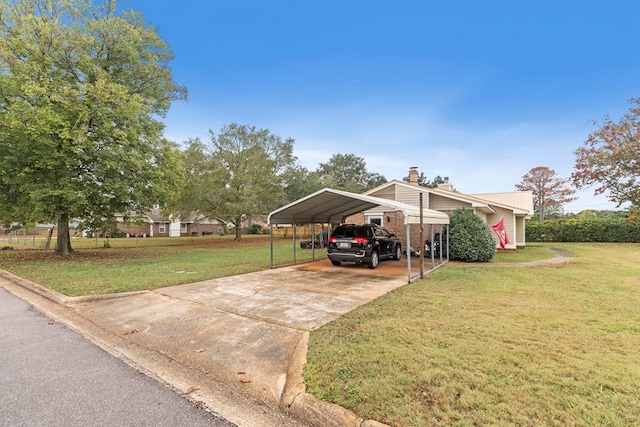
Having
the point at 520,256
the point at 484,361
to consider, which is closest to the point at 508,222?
the point at 520,256

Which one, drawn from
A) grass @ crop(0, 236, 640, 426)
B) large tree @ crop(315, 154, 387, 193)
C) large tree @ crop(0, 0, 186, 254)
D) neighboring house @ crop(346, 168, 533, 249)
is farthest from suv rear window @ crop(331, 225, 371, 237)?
large tree @ crop(315, 154, 387, 193)

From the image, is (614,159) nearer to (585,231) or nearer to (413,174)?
(585,231)

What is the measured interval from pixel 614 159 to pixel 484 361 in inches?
1061

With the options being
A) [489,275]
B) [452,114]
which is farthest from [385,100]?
[489,275]

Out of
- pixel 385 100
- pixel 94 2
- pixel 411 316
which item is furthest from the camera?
pixel 385 100

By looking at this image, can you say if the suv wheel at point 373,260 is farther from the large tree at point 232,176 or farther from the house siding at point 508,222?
the large tree at point 232,176

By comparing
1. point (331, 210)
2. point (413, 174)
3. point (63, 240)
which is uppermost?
point (413, 174)

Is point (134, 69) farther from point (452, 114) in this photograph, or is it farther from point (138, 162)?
point (452, 114)

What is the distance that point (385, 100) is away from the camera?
16484mm

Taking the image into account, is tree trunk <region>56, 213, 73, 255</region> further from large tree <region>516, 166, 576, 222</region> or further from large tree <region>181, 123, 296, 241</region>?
large tree <region>516, 166, 576, 222</region>

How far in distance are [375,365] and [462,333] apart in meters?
1.71

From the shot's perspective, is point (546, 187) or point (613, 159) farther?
point (546, 187)

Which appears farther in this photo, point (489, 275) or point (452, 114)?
point (452, 114)

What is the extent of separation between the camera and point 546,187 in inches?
1591
